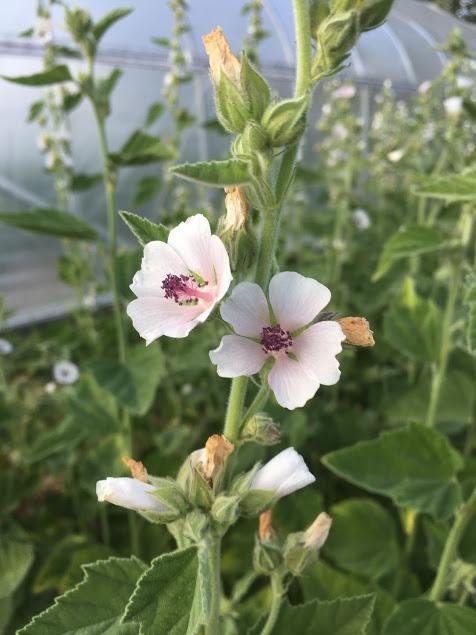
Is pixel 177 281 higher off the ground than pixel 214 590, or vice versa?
pixel 177 281

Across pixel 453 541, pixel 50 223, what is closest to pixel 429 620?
pixel 453 541

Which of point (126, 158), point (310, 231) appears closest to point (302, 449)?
point (126, 158)

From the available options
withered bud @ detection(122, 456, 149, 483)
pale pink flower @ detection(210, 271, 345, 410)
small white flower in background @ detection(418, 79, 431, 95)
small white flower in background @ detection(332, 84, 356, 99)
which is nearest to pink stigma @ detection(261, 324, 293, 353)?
pale pink flower @ detection(210, 271, 345, 410)

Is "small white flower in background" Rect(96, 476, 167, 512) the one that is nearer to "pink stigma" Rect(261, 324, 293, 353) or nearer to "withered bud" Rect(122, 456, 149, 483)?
"withered bud" Rect(122, 456, 149, 483)

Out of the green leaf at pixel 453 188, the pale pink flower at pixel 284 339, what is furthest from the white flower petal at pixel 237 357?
the green leaf at pixel 453 188

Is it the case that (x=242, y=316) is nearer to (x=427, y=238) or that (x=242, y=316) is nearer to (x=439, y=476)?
(x=439, y=476)

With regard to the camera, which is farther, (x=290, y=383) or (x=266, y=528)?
(x=266, y=528)

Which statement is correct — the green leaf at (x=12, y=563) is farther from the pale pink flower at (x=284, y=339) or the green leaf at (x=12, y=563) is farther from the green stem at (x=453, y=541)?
the pale pink flower at (x=284, y=339)

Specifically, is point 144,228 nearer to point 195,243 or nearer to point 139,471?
point 195,243
